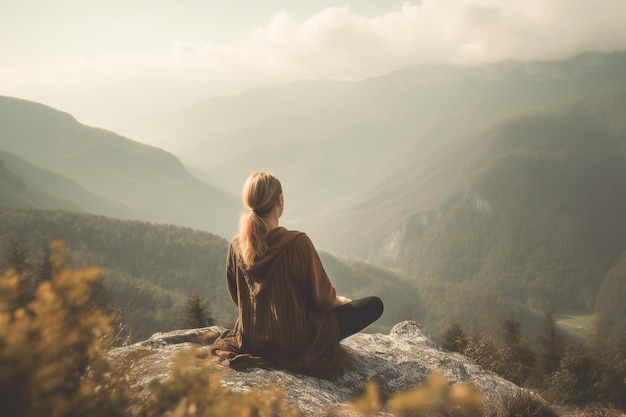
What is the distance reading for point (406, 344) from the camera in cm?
727

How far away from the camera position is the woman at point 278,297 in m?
4.86

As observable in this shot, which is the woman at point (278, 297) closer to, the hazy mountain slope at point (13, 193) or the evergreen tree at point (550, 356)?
the evergreen tree at point (550, 356)

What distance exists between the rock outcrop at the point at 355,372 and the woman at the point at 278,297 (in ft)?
0.71

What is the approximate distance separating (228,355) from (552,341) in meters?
46.6

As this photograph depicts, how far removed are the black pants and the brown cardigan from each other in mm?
179

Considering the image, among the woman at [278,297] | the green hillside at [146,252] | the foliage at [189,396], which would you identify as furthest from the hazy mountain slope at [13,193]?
the foliage at [189,396]

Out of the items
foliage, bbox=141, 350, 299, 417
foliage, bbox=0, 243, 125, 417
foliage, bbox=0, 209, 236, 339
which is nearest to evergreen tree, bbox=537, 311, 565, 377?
foliage, bbox=141, 350, 299, 417

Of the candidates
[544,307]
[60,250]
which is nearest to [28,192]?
[60,250]

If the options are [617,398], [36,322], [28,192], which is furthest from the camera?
[28,192]

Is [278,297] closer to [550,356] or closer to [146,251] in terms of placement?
Result: [550,356]

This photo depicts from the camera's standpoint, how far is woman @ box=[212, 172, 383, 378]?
4.86 m

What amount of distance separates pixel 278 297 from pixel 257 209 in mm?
1090

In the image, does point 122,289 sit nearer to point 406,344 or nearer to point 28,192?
point 406,344

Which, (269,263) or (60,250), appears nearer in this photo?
(60,250)
